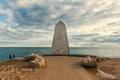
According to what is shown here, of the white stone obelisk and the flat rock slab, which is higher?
the white stone obelisk

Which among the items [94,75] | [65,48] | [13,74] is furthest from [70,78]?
[65,48]

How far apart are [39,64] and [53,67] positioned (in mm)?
1131

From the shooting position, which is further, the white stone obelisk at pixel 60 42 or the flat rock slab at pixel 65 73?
the white stone obelisk at pixel 60 42

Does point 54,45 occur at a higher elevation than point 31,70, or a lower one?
higher

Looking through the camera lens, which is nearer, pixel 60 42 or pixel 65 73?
pixel 65 73

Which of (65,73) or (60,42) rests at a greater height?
(60,42)

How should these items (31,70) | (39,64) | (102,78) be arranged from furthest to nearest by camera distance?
1. (39,64)
2. (31,70)
3. (102,78)

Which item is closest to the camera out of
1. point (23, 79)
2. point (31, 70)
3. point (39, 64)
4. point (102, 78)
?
point (23, 79)

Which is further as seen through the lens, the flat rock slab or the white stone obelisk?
the white stone obelisk

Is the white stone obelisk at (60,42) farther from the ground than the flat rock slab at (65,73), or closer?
farther from the ground

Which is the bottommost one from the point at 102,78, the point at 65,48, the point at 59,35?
the point at 102,78

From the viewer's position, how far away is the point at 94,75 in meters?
13.7

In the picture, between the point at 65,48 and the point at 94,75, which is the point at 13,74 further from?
the point at 65,48

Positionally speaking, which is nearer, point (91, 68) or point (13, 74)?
point (13, 74)
